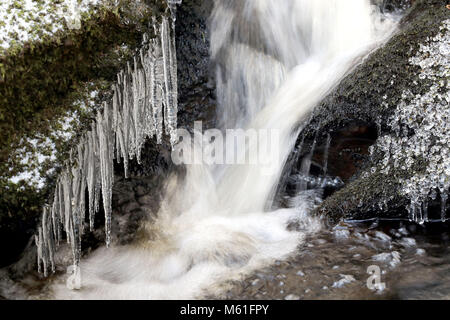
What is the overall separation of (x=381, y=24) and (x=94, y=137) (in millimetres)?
3484

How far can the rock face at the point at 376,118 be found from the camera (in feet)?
12.9

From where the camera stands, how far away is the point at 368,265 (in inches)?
139

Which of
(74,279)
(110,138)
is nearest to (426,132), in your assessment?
(110,138)

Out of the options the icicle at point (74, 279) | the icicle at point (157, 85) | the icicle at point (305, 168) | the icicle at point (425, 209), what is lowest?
the icicle at point (74, 279)

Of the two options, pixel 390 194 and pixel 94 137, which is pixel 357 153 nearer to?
pixel 390 194

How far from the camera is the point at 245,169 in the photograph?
16.2ft

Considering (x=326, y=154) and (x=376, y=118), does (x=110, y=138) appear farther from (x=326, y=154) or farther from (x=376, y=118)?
(x=376, y=118)

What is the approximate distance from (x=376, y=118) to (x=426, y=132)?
1.51 ft

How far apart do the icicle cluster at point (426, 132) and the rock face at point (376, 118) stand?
16 millimetres

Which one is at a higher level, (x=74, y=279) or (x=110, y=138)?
(x=110, y=138)

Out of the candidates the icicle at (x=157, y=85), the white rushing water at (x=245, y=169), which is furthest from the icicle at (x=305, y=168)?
the icicle at (x=157, y=85)

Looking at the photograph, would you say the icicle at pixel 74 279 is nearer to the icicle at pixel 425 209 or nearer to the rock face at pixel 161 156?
the rock face at pixel 161 156

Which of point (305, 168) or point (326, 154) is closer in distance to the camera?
point (326, 154)
